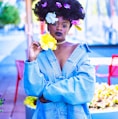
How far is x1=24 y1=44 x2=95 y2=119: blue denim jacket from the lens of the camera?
2.28m

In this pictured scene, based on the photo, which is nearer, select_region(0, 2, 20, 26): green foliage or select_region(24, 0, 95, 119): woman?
select_region(24, 0, 95, 119): woman

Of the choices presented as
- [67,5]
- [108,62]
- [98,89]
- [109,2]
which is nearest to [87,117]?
[67,5]

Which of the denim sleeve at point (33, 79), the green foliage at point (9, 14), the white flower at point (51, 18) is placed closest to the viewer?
the denim sleeve at point (33, 79)

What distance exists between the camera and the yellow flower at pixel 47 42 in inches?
92.5

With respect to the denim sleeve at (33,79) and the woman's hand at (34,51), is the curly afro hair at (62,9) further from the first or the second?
the denim sleeve at (33,79)

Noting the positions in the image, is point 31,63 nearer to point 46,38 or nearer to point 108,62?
point 46,38

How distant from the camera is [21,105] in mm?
7020

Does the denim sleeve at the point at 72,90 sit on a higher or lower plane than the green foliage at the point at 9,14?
higher

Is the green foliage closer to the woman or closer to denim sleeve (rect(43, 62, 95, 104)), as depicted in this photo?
the woman

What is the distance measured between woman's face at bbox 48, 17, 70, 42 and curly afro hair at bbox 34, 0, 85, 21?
36 millimetres

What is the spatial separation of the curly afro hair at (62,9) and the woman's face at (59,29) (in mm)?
36

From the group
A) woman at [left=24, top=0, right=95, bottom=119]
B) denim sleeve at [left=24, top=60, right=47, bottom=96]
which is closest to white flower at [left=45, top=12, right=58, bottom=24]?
woman at [left=24, top=0, right=95, bottom=119]

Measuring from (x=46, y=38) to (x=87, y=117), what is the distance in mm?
537

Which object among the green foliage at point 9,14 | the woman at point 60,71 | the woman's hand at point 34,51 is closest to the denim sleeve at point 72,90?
the woman at point 60,71
